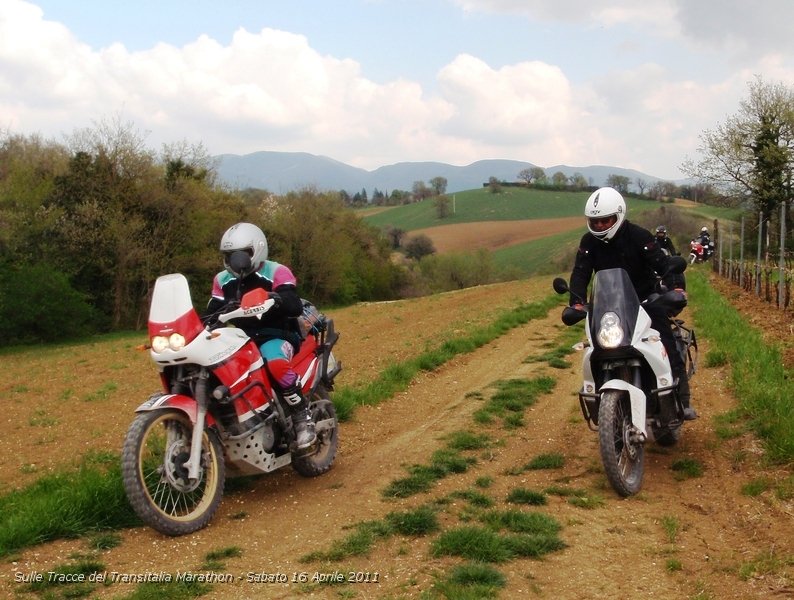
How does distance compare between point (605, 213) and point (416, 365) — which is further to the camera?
point (416, 365)

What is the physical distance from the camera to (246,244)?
5.91m

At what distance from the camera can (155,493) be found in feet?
16.4

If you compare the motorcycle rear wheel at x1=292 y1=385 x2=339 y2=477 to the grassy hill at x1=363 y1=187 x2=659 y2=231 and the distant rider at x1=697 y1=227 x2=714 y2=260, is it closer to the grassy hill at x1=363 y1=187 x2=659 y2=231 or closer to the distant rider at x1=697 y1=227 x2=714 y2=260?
the distant rider at x1=697 y1=227 x2=714 y2=260

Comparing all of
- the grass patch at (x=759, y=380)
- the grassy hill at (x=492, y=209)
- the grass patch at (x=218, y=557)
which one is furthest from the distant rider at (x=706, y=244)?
the grassy hill at (x=492, y=209)

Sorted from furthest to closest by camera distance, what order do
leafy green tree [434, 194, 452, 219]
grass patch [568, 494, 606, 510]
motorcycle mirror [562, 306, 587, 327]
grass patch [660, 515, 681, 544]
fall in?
leafy green tree [434, 194, 452, 219] → motorcycle mirror [562, 306, 587, 327] → grass patch [568, 494, 606, 510] → grass patch [660, 515, 681, 544]

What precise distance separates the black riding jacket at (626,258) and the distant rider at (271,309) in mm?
2500

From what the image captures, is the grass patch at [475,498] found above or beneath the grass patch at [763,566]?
Answer: beneath

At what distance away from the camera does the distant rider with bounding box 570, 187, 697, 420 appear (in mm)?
6281

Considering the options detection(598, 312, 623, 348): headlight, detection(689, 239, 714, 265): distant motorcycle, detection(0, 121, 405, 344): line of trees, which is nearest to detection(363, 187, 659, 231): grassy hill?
detection(0, 121, 405, 344): line of trees

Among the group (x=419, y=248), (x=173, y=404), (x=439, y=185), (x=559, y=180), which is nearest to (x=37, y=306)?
(x=173, y=404)

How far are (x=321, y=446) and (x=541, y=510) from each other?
226cm

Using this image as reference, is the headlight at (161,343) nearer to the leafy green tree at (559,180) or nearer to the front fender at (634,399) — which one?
the front fender at (634,399)

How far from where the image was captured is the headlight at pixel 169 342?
196 inches

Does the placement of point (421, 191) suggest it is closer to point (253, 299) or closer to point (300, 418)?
point (300, 418)
